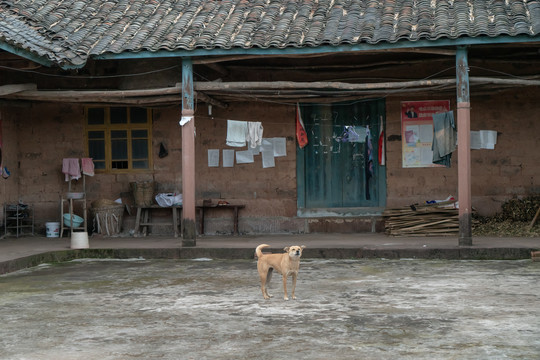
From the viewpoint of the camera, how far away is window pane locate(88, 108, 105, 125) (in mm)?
15523

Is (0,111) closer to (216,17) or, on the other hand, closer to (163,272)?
(216,17)

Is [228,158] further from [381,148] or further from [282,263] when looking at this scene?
[282,263]

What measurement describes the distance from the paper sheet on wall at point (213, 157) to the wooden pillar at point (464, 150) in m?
5.14

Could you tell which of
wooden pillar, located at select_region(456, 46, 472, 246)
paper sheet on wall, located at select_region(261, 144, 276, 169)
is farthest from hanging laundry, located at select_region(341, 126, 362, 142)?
wooden pillar, located at select_region(456, 46, 472, 246)

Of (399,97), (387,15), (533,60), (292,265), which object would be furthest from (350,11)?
(292,265)

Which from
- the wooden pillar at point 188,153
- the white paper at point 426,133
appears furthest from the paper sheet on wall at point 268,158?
the white paper at point 426,133

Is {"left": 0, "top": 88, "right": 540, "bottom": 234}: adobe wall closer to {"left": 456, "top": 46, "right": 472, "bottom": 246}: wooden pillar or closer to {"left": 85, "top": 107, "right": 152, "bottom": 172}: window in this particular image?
{"left": 85, "top": 107, "right": 152, "bottom": 172}: window

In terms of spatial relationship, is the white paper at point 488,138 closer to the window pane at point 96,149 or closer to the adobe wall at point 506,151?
the adobe wall at point 506,151

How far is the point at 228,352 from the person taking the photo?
6.04 metres

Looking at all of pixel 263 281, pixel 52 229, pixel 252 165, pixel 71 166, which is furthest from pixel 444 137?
pixel 52 229

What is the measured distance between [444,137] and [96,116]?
7.03m

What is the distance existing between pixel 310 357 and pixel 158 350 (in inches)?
48.8

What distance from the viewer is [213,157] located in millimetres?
15203

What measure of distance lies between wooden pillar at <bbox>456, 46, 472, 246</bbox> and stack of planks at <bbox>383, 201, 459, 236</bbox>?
186 centimetres
